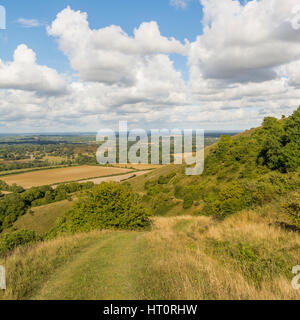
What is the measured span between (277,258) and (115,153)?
151m

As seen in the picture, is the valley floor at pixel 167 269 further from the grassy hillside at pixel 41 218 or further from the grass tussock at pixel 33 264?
the grassy hillside at pixel 41 218

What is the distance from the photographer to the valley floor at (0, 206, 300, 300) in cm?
565

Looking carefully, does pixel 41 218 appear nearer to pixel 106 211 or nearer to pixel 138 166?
pixel 106 211

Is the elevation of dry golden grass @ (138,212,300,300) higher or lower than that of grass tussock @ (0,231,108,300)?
higher

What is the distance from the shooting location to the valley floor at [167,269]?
18.5 ft

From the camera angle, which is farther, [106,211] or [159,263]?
[106,211]

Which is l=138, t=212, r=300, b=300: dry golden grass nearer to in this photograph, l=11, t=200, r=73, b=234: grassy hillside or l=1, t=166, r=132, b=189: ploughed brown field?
l=11, t=200, r=73, b=234: grassy hillside

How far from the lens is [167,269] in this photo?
23.3 feet

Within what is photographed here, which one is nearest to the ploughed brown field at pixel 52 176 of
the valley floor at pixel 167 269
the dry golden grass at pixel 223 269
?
the valley floor at pixel 167 269

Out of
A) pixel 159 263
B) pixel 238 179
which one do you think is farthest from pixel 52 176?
pixel 159 263

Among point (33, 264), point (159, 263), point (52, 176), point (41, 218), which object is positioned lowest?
point (41, 218)

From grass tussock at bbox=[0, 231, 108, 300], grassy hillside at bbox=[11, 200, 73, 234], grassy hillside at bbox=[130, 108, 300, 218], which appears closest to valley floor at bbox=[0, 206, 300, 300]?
grass tussock at bbox=[0, 231, 108, 300]

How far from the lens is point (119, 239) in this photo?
1288 centimetres
